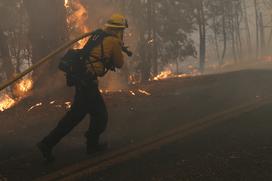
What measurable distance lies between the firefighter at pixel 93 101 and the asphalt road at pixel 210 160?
94 cm

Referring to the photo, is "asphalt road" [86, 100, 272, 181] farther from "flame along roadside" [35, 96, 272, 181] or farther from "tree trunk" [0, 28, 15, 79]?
"tree trunk" [0, 28, 15, 79]

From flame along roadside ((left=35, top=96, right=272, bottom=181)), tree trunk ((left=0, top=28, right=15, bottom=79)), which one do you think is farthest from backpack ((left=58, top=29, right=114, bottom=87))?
tree trunk ((left=0, top=28, right=15, bottom=79))

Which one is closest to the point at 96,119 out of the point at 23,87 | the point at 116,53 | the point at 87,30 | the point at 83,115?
the point at 83,115

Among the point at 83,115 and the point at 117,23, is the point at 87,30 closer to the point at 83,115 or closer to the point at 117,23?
the point at 117,23

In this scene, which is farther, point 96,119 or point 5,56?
point 5,56

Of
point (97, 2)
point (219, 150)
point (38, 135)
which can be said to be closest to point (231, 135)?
point (219, 150)

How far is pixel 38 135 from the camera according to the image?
8117 mm

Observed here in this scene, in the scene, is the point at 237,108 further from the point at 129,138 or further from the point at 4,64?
the point at 4,64

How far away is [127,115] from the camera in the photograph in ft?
30.0

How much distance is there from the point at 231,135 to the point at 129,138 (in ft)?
5.46

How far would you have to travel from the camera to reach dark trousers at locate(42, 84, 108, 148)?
6.05 m

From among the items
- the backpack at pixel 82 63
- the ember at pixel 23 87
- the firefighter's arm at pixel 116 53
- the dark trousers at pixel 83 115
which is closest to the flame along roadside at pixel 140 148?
the dark trousers at pixel 83 115

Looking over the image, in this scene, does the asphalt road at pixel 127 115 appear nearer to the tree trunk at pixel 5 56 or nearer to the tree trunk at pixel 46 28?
the tree trunk at pixel 46 28

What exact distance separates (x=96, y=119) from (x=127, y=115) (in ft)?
9.44
